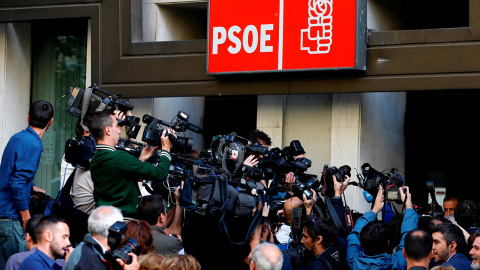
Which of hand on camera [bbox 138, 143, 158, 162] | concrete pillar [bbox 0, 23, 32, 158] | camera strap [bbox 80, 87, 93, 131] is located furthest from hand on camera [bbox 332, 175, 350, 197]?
concrete pillar [bbox 0, 23, 32, 158]

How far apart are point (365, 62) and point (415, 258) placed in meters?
4.81

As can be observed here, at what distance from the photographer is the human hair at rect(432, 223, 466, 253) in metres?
7.45

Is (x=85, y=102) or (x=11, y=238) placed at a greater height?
(x=85, y=102)

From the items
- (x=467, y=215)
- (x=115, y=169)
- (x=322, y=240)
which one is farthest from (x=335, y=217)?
(x=115, y=169)

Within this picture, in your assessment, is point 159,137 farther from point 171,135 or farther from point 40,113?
point 40,113

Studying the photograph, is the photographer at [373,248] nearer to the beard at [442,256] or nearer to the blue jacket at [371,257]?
the blue jacket at [371,257]

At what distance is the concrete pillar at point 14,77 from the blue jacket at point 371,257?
758cm

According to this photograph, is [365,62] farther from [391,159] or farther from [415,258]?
[415,258]

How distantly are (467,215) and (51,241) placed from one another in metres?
4.19

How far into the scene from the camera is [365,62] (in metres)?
11.2

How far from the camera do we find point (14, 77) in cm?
1398

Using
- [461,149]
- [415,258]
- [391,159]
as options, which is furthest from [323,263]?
[461,149]

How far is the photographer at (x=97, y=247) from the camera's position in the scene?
600 centimetres

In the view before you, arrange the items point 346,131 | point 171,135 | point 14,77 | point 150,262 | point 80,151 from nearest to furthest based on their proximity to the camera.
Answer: point 150,262 < point 171,135 < point 80,151 < point 346,131 < point 14,77
